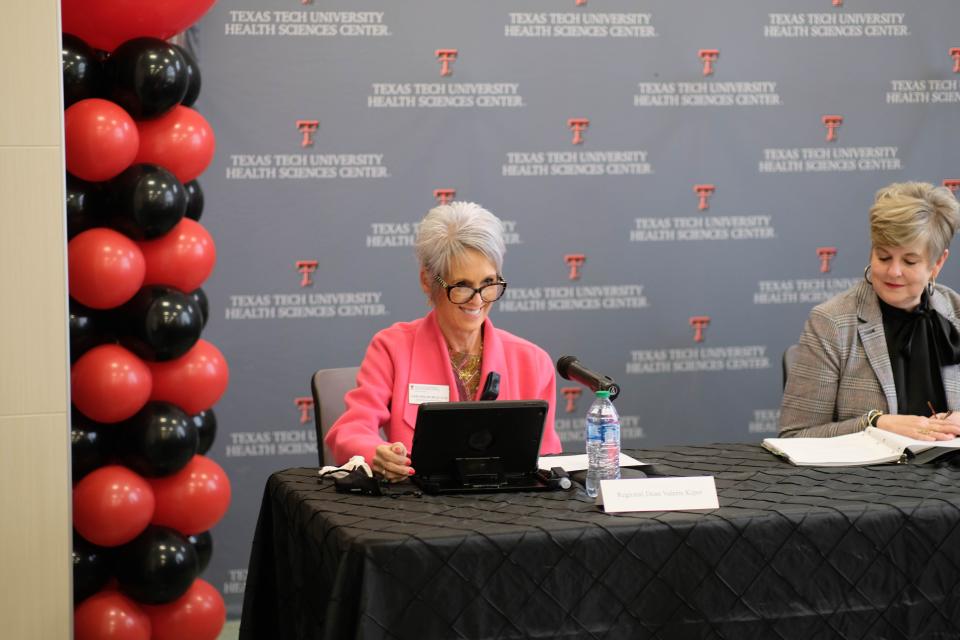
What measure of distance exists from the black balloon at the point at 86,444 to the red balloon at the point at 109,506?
3cm

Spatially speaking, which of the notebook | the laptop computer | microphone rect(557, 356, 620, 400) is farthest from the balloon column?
the notebook

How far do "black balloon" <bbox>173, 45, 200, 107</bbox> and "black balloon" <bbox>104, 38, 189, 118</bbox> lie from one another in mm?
25

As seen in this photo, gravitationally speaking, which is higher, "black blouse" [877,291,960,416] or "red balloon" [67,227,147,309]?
A: "red balloon" [67,227,147,309]

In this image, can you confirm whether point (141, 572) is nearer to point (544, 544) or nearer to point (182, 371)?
point (182, 371)

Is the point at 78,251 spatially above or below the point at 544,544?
above

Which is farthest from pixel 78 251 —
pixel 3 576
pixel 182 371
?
pixel 3 576

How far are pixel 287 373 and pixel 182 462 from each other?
103 centimetres

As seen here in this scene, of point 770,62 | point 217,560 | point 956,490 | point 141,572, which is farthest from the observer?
point 770,62

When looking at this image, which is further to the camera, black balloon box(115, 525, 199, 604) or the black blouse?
black balloon box(115, 525, 199, 604)

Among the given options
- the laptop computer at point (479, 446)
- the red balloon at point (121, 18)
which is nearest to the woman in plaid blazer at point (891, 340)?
the laptop computer at point (479, 446)

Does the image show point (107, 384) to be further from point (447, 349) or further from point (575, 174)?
point (575, 174)

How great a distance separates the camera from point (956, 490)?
2.18 m

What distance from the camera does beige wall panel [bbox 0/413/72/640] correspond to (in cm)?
282

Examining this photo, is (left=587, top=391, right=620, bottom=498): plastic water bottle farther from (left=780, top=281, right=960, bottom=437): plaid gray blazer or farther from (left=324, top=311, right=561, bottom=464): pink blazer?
(left=780, top=281, right=960, bottom=437): plaid gray blazer
